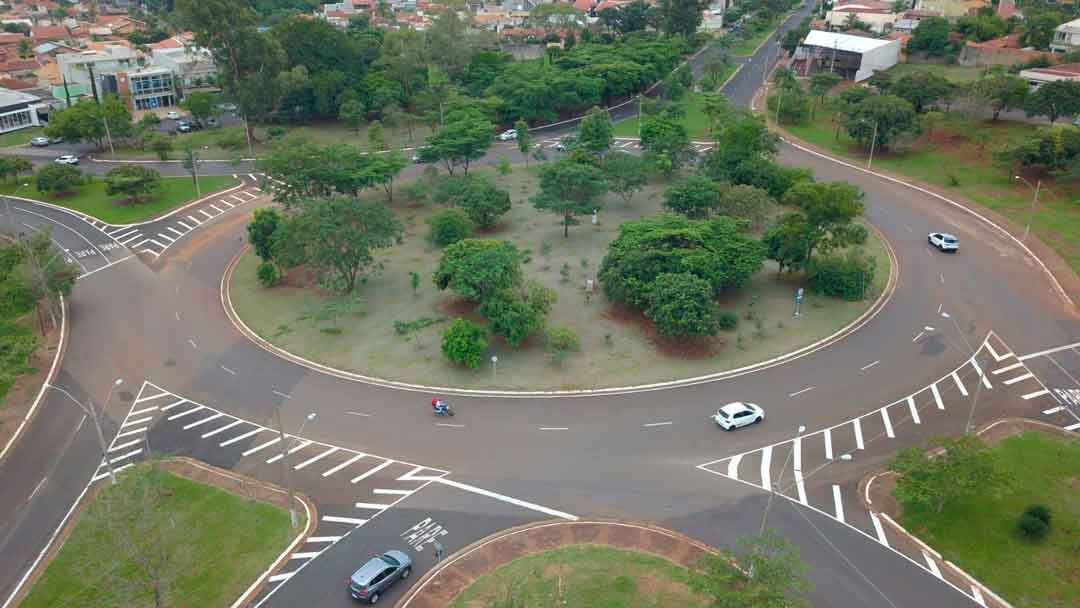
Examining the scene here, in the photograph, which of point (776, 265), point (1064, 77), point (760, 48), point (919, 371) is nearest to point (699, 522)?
point (919, 371)

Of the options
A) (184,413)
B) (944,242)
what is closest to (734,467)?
(184,413)

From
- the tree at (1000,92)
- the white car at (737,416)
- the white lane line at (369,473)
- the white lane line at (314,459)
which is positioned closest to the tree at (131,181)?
the white lane line at (314,459)

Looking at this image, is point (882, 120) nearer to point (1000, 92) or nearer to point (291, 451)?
point (1000, 92)

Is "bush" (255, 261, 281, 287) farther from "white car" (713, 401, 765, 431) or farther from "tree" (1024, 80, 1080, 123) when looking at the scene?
"tree" (1024, 80, 1080, 123)

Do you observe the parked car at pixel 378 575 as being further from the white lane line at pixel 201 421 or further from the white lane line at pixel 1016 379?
the white lane line at pixel 1016 379

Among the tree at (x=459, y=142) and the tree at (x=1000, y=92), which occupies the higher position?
the tree at (x=1000, y=92)

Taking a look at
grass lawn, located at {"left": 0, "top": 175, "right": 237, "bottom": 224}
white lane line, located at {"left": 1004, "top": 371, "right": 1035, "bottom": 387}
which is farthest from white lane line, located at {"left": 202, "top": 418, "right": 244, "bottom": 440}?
white lane line, located at {"left": 1004, "top": 371, "right": 1035, "bottom": 387}
